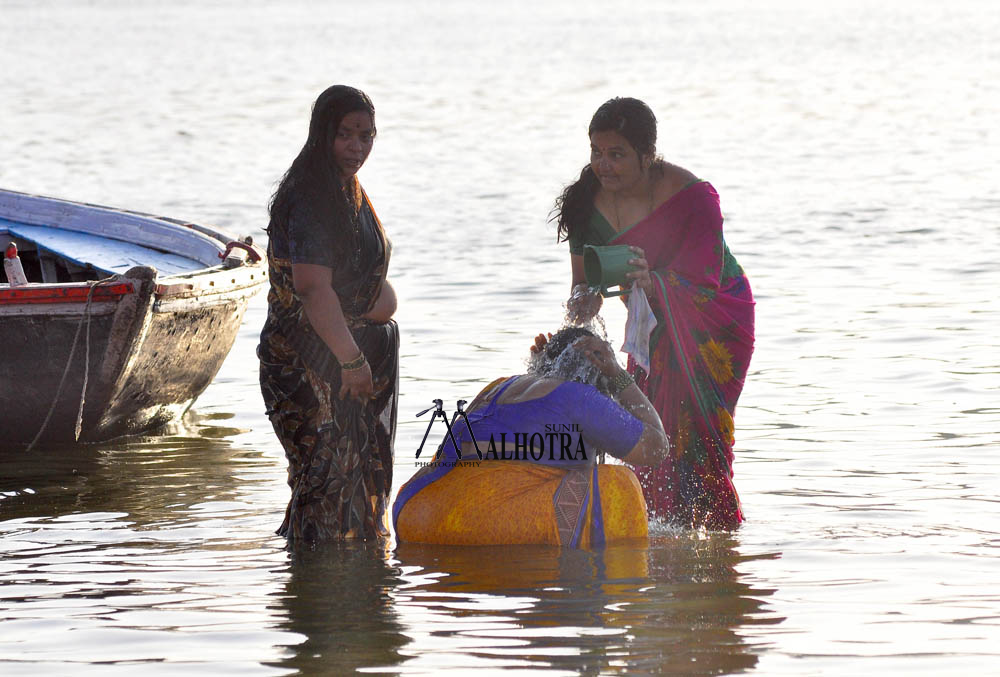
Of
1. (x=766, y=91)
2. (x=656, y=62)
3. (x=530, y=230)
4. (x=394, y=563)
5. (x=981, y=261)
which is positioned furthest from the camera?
(x=656, y=62)

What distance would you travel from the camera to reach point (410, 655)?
4832 millimetres

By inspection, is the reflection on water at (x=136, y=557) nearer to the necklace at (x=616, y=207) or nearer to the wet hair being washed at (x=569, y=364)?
the wet hair being washed at (x=569, y=364)

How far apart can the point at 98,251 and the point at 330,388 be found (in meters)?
4.39

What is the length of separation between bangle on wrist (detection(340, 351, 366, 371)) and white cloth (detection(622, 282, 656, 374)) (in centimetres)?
97

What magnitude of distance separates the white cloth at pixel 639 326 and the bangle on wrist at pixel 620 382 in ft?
1.07

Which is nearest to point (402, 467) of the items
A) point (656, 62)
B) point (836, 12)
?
point (656, 62)

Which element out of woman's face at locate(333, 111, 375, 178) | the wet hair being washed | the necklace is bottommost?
the wet hair being washed

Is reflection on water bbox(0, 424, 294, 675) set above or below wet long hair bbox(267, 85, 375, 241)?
below

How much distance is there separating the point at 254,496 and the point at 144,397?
1369 mm

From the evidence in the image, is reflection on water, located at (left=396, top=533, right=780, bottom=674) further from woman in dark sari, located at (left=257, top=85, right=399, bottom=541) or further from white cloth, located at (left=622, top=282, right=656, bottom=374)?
white cloth, located at (left=622, top=282, right=656, bottom=374)

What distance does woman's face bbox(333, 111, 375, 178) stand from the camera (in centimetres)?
535

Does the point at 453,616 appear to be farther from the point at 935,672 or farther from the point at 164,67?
the point at 164,67

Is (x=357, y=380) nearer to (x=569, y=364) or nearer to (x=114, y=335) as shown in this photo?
(x=569, y=364)

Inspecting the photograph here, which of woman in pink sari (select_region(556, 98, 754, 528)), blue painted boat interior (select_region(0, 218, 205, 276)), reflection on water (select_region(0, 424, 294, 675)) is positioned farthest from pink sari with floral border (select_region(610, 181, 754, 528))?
blue painted boat interior (select_region(0, 218, 205, 276))
